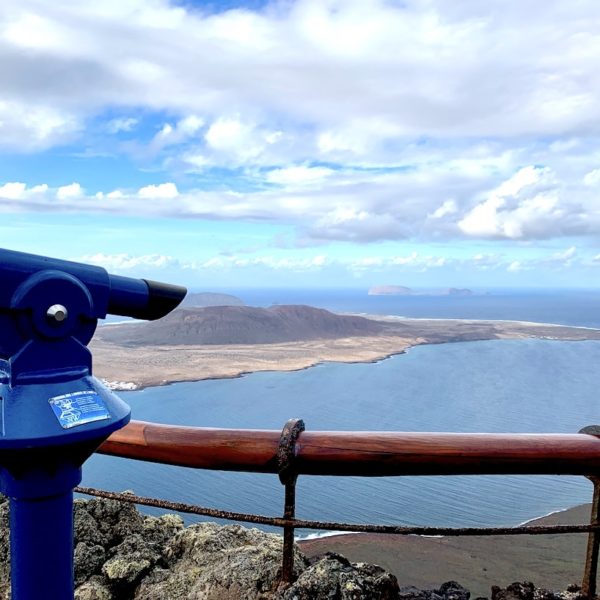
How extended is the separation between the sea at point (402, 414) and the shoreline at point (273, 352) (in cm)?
323

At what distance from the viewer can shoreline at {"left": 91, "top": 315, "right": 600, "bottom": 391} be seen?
58866 mm

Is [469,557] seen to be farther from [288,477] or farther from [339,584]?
[288,477]

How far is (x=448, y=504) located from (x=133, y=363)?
152 feet

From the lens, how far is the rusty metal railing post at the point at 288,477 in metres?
1.49

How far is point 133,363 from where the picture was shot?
64.6 metres

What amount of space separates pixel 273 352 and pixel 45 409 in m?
75.0

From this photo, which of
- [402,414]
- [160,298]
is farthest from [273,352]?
[160,298]

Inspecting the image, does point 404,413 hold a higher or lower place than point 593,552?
lower

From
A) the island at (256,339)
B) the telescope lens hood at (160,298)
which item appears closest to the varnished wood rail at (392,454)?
the telescope lens hood at (160,298)

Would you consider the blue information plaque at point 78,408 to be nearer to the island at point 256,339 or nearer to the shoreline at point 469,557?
the shoreline at point 469,557

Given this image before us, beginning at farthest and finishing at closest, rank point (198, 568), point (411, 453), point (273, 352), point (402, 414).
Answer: point (273, 352) → point (402, 414) → point (198, 568) → point (411, 453)

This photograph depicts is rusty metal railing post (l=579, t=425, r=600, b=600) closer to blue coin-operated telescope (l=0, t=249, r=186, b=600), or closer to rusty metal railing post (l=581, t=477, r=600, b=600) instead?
rusty metal railing post (l=581, t=477, r=600, b=600)

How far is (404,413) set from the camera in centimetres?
4072

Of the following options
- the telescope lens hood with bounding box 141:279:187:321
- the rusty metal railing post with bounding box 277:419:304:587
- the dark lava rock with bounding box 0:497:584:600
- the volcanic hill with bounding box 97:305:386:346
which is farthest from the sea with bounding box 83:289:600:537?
the telescope lens hood with bounding box 141:279:187:321
